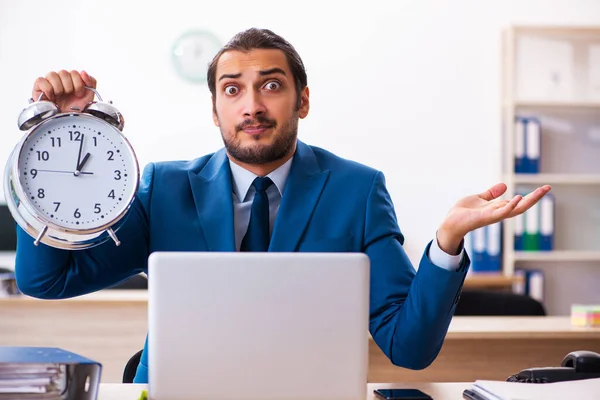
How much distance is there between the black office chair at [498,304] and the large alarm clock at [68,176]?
2.18 m

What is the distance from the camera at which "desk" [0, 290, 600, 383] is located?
9.89 feet

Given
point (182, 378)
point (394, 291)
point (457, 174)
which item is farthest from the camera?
point (457, 174)

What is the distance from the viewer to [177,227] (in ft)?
6.17

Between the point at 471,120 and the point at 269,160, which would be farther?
the point at 471,120

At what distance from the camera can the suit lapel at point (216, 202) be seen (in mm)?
1831

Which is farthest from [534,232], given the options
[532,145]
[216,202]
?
[216,202]

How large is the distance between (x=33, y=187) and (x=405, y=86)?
4.12m

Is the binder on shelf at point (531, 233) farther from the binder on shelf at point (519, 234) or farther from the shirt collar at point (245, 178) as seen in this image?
the shirt collar at point (245, 178)

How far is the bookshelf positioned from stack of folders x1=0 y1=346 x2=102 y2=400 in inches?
174

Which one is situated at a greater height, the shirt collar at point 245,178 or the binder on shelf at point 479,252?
the shirt collar at point 245,178

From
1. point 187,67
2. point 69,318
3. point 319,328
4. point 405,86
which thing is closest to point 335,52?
point 405,86

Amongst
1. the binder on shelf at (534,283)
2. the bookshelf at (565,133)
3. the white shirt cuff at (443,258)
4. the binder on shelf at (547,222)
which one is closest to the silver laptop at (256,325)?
the white shirt cuff at (443,258)

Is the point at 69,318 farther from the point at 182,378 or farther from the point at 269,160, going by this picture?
the point at 182,378

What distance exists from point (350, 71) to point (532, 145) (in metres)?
1.30
